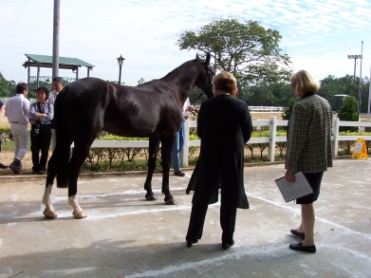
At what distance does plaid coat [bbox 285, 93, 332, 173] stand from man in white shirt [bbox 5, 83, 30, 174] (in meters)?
4.88

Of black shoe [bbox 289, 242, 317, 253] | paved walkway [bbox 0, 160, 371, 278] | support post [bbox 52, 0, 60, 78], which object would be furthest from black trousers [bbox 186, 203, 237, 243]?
support post [bbox 52, 0, 60, 78]

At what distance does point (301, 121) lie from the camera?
3246mm

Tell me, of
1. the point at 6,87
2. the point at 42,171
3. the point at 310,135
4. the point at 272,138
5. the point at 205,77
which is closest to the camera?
the point at 310,135

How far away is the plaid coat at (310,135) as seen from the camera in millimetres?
3232

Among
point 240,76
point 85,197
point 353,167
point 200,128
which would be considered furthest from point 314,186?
point 240,76

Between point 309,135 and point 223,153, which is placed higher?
point 309,135

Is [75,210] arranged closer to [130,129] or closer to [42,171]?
[130,129]

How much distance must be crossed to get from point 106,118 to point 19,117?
2.77 m

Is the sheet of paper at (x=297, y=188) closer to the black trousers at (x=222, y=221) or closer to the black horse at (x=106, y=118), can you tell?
the black trousers at (x=222, y=221)

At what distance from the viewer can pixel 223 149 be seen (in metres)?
3.32

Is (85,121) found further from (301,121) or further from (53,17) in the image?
(53,17)

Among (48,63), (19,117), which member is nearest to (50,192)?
(19,117)

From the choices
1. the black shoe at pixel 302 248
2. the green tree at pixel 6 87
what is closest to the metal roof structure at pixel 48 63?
the black shoe at pixel 302 248

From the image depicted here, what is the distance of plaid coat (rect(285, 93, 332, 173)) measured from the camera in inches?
127
